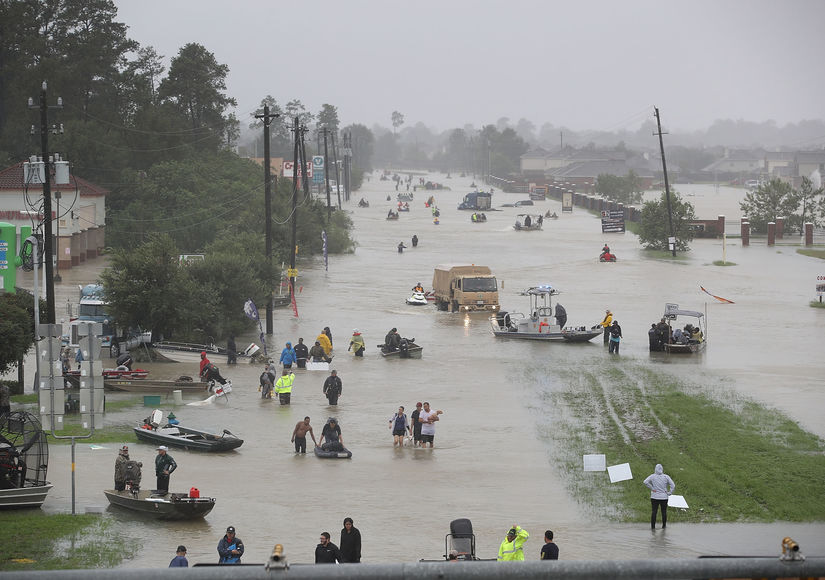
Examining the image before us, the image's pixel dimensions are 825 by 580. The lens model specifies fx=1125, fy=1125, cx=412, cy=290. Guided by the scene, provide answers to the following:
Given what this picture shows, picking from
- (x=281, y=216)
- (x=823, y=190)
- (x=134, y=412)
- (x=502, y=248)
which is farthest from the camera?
(x=823, y=190)

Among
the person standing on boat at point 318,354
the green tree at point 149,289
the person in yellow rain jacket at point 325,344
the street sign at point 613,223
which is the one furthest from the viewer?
the street sign at point 613,223

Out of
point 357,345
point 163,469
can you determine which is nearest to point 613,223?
point 357,345

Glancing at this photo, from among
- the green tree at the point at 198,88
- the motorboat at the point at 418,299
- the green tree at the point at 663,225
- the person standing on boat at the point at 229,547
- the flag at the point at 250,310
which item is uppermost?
the green tree at the point at 198,88

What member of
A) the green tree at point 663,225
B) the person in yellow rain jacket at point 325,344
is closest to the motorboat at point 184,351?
the person in yellow rain jacket at point 325,344

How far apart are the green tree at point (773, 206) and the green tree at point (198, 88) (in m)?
48.8

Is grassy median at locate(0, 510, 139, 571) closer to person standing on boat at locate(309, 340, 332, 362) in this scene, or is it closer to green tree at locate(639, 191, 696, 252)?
person standing on boat at locate(309, 340, 332, 362)

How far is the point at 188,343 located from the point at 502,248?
52410mm

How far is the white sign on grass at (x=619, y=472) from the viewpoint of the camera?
23.0 metres

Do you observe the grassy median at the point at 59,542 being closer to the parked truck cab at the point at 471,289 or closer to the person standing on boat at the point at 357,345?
the person standing on boat at the point at 357,345

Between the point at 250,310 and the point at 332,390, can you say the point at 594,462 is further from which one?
the point at 250,310

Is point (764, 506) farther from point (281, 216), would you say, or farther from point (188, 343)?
point (281, 216)

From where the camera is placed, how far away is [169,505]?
1930 centimetres

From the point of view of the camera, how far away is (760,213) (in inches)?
3910

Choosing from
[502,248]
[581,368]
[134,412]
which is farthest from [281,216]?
[134,412]
